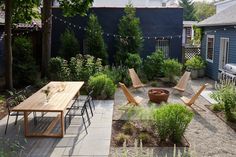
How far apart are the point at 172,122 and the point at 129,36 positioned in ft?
30.7

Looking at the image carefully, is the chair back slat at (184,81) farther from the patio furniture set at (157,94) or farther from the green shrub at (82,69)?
the green shrub at (82,69)

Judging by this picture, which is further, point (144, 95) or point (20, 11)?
point (20, 11)

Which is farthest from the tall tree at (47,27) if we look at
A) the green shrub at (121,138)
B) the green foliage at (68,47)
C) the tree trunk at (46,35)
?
the green shrub at (121,138)

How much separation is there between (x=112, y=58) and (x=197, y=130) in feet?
32.4

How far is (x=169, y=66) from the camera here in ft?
47.0

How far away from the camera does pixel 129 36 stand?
15.8m

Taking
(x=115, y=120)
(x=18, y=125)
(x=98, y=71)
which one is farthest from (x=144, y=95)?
(x=18, y=125)

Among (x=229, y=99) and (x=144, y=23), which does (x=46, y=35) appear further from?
(x=229, y=99)

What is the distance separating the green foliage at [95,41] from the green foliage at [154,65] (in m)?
2.16

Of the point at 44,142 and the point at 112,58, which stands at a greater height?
the point at 112,58

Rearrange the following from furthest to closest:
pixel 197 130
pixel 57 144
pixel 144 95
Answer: pixel 144 95
pixel 197 130
pixel 57 144

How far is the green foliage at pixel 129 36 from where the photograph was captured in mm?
15742

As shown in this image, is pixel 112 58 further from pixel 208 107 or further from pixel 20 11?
pixel 208 107

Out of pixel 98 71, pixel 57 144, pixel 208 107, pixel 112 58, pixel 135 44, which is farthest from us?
pixel 112 58
